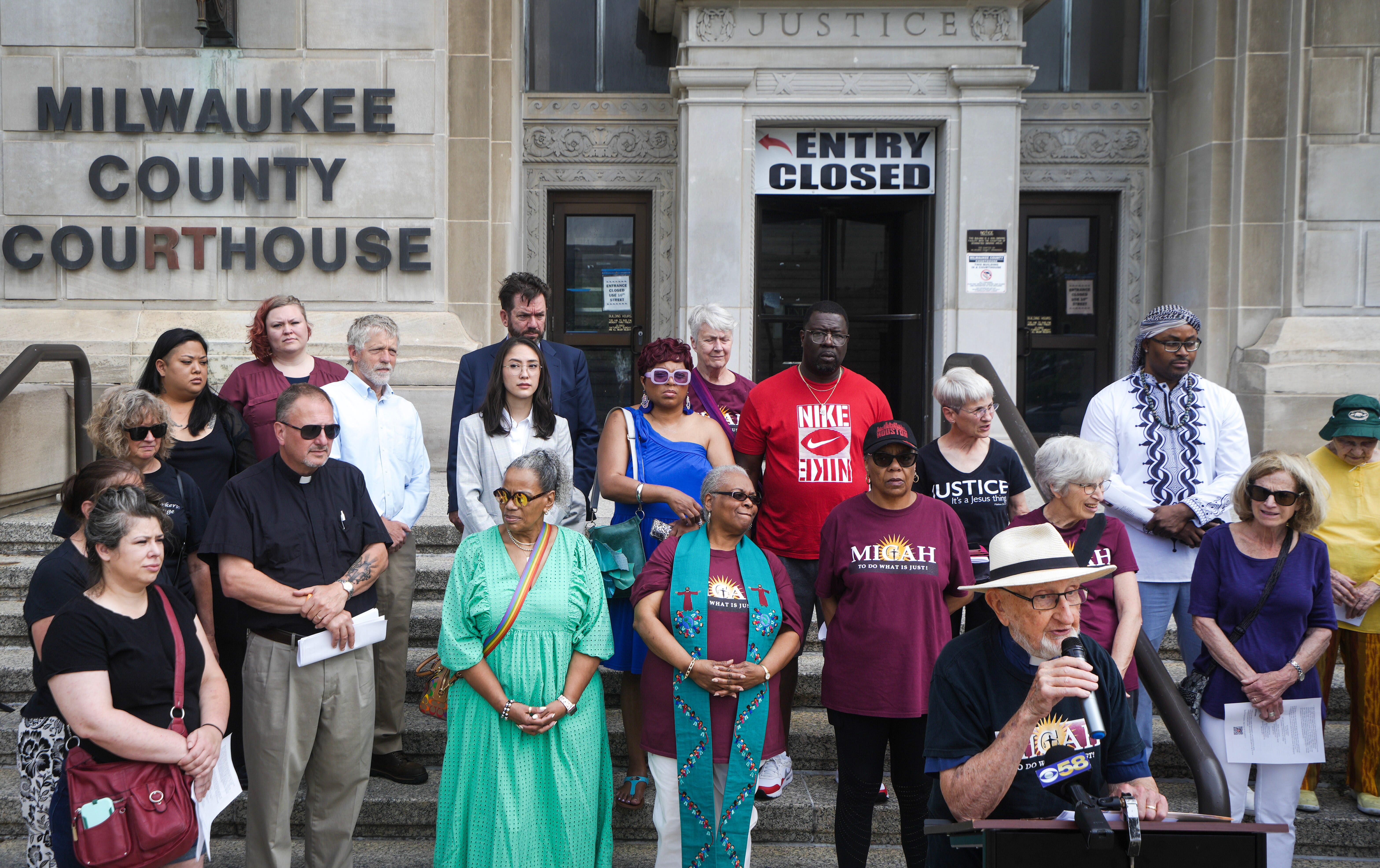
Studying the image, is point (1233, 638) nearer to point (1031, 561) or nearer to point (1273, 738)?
point (1273, 738)

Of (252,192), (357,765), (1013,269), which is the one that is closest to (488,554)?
(357,765)

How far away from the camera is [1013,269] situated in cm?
916

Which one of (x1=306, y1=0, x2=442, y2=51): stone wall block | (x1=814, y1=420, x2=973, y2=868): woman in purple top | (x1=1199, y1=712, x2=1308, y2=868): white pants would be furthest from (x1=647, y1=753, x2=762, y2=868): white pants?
(x1=306, y1=0, x2=442, y2=51): stone wall block

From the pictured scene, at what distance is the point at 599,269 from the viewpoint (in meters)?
10.5

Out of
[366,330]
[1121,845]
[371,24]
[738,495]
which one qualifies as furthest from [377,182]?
[1121,845]

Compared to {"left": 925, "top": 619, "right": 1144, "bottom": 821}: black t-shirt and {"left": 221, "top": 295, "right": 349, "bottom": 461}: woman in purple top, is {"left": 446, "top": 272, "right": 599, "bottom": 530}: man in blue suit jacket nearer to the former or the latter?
{"left": 221, "top": 295, "right": 349, "bottom": 461}: woman in purple top

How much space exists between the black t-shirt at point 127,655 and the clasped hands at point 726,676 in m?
1.74

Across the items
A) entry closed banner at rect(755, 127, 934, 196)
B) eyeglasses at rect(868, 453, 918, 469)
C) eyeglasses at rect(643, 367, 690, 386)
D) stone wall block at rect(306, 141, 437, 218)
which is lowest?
eyeglasses at rect(868, 453, 918, 469)

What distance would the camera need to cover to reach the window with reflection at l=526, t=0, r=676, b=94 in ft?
34.0

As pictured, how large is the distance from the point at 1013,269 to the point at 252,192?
21.8 ft

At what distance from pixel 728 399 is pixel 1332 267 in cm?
684

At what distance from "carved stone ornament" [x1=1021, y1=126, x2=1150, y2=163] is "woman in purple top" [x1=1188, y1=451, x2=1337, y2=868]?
6868mm

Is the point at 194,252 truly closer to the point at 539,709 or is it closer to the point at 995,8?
the point at 539,709

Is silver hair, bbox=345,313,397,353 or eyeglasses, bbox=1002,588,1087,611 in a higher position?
silver hair, bbox=345,313,397,353
